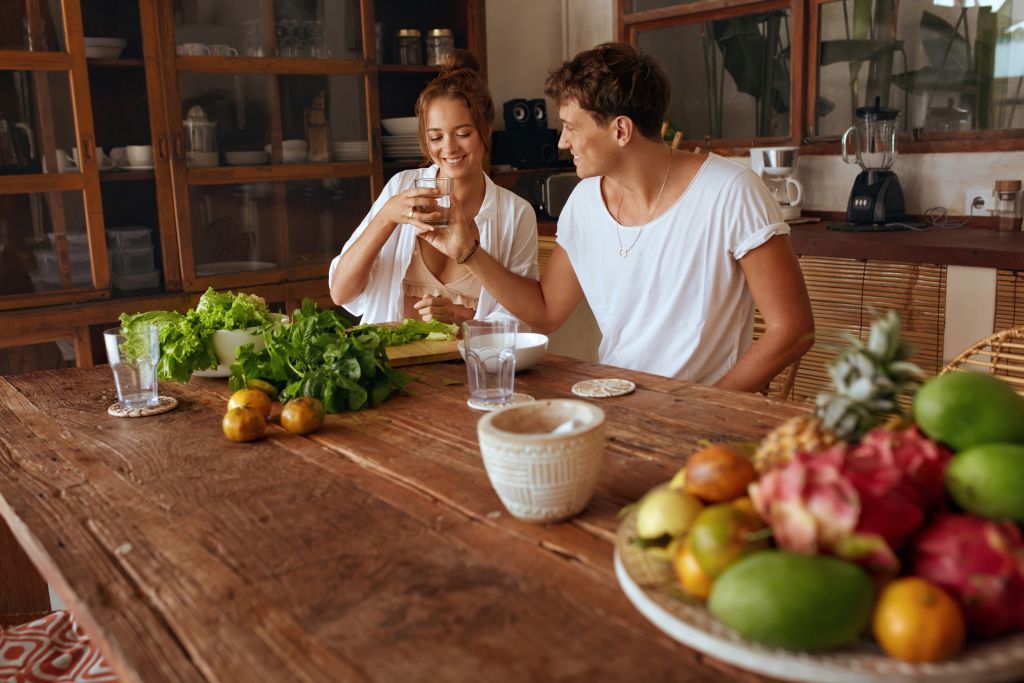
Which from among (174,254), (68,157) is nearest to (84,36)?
(68,157)

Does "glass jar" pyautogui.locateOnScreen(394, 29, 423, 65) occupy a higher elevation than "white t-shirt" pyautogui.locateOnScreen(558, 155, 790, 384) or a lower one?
higher

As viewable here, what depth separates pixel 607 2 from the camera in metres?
4.53

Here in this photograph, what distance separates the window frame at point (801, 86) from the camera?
3.41 meters

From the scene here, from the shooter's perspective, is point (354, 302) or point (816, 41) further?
point (816, 41)

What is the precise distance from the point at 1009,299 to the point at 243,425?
7.62ft

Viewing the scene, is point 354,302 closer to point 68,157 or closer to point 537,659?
point 68,157

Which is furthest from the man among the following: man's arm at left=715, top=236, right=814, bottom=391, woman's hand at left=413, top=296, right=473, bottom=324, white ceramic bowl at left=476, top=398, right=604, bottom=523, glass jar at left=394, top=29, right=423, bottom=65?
glass jar at left=394, top=29, right=423, bottom=65

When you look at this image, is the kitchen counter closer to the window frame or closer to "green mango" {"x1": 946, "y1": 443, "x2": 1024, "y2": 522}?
the window frame

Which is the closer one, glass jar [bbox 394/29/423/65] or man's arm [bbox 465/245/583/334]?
man's arm [bbox 465/245/583/334]

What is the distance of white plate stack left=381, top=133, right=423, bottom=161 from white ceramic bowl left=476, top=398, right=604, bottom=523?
314 centimetres

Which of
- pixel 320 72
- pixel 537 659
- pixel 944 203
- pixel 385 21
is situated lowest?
pixel 537 659

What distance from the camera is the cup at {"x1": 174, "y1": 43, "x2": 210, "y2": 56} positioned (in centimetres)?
345

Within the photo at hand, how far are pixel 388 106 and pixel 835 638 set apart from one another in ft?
12.6

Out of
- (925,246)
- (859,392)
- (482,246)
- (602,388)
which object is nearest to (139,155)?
(482,246)
